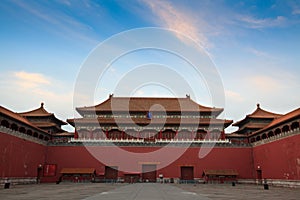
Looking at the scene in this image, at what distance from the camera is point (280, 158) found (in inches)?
1078

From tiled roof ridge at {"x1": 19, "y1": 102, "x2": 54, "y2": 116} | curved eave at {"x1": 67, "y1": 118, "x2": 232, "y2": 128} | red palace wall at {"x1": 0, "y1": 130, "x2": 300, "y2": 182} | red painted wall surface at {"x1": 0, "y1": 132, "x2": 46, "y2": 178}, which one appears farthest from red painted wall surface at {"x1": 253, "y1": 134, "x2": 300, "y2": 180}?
tiled roof ridge at {"x1": 19, "y1": 102, "x2": 54, "y2": 116}

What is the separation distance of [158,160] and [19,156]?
15.6 m

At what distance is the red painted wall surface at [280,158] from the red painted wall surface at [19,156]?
2606cm

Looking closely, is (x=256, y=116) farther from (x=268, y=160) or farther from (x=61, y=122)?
(x=61, y=122)

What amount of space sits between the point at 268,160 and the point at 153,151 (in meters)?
13.3

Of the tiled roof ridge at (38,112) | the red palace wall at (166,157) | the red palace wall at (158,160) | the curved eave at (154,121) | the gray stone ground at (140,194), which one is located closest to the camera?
the gray stone ground at (140,194)

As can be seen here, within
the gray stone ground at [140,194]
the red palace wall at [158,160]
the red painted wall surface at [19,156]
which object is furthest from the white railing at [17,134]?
the gray stone ground at [140,194]

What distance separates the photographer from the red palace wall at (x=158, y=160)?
108 feet

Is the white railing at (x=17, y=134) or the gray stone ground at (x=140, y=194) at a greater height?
the white railing at (x=17, y=134)

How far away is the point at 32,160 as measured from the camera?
98.9ft

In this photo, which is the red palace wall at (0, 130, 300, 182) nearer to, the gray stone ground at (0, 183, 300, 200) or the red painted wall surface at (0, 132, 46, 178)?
the red painted wall surface at (0, 132, 46, 178)

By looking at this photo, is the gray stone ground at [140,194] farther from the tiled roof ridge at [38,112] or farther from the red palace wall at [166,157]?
the tiled roof ridge at [38,112]

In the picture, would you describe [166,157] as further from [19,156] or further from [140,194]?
[140,194]

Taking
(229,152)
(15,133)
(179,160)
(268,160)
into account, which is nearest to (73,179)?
(15,133)
